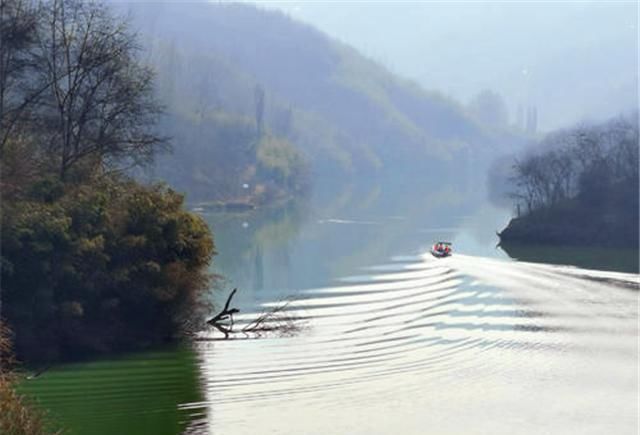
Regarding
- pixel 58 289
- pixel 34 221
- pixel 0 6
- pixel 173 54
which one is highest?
pixel 173 54

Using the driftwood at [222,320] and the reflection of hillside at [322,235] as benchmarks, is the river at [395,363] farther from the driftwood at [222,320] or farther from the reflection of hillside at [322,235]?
the driftwood at [222,320]

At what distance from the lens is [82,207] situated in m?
23.7

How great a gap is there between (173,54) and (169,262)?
135511 mm

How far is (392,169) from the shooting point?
19538 cm

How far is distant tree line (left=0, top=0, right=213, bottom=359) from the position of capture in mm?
22203

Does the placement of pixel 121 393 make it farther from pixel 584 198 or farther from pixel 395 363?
pixel 584 198

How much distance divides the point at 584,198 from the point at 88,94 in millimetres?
44981

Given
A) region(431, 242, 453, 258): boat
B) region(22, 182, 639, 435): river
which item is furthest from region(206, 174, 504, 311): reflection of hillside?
region(431, 242, 453, 258): boat

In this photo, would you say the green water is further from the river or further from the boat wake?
the boat wake

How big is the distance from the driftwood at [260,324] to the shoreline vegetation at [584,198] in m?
35.4

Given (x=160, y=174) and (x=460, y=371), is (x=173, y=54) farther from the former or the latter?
(x=460, y=371)

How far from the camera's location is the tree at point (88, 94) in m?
28.5

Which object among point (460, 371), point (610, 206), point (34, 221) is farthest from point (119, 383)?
point (610, 206)

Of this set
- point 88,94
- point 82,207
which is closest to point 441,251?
point 88,94
